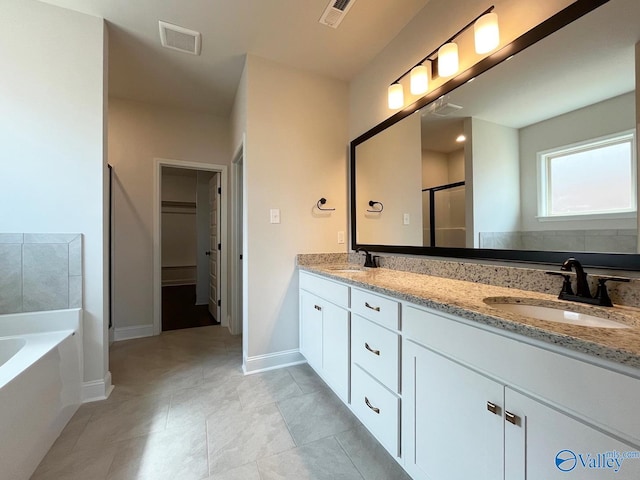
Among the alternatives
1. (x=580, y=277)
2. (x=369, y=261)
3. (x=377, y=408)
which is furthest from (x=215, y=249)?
(x=580, y=277)

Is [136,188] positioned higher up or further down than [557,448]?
higher up

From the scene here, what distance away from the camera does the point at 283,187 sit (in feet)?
7.62

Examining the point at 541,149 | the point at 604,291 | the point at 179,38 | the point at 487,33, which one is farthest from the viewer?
the point at 179,38

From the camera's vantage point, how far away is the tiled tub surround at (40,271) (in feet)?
5.64

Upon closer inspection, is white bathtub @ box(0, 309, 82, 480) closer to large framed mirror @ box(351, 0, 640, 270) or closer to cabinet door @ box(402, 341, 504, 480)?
cabinet door @ box(402, 341, 504, 480)

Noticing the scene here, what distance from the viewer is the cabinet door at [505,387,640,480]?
58 cm

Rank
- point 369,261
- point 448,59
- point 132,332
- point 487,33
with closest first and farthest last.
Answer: point 487,33
point 448,59
point 369,261
point 132,332

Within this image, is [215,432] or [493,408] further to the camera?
[215,432]

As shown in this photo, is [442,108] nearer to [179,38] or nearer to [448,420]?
[448,420]

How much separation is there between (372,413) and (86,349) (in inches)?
76.0

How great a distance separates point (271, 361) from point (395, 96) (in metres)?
2.32

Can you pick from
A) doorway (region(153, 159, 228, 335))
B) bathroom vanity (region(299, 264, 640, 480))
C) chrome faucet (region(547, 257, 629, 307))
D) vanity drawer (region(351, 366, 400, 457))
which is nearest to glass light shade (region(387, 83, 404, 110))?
bathroom vanity (region(299, 264, 640, 480))

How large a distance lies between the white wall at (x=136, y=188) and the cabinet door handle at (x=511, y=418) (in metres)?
3.40

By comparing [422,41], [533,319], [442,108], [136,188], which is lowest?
[533,319]
